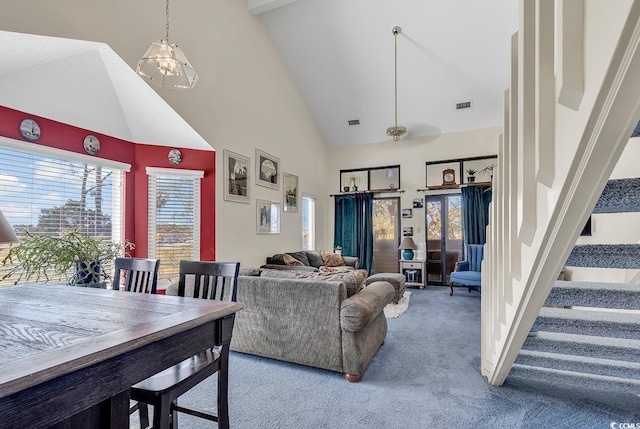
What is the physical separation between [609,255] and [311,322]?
186 cm

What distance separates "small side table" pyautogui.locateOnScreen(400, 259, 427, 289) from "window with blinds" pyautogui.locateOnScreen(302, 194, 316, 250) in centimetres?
194

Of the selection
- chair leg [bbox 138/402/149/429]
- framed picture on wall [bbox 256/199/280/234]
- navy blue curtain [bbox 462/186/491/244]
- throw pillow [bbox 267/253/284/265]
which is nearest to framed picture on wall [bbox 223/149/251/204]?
framed picture on wall [bbox 256/199/280/234]

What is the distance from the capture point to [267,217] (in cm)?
520

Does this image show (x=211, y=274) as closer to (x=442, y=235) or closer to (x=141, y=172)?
(x=141, y=172)

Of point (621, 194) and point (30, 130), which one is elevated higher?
point (30, 130)

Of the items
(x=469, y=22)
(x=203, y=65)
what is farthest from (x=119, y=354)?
(x=469, y=22)

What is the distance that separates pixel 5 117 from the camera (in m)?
2.70

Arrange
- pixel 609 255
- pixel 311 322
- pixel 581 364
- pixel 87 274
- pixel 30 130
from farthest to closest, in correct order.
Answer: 1. pixel 30 130
2. pixel 87 274
3. pixel 311 322
4. pixel 581 364
5. pixel 609 255

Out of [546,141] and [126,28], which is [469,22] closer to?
[126,28]

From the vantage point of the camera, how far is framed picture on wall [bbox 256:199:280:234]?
16.3 feet

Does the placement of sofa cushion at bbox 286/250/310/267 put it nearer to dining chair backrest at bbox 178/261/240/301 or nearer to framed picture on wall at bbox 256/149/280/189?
framed picture on wall at bbox 256/149/280/189

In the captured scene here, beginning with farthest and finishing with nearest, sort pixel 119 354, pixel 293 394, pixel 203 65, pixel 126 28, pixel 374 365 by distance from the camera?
pixel 203 65 → pixel 126 28 → pixel 374 365 → pixel 293 394 → pixel 119 354

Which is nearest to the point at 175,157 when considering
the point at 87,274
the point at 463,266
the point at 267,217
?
the point at 267,217

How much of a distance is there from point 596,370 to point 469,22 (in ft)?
15.1
